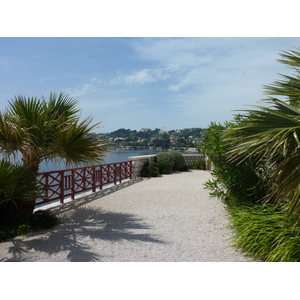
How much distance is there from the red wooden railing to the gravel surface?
1.47 feet

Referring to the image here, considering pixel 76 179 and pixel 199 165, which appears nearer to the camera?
pixel 76 179

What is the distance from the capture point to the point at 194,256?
12.2 ft

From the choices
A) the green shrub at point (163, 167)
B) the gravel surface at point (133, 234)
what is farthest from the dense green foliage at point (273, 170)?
the green shrub at point (163, 167)

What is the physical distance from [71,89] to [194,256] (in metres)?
4.60

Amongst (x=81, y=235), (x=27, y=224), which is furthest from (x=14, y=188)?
(x=81, y=235)

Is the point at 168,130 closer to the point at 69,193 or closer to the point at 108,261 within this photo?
the point at 69,193

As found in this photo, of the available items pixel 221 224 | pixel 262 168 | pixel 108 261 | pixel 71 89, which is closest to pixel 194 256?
pixel 108 261

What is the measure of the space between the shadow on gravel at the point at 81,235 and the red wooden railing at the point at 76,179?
0.74 m

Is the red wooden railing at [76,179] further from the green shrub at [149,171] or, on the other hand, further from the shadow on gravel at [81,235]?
the green shrub at [149,171]

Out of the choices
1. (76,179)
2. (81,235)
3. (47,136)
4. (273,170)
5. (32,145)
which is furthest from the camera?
(76,179)

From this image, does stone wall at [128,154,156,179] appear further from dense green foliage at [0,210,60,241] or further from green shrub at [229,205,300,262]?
green shrub at [229,205,300,262]

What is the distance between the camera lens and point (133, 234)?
4688 mm

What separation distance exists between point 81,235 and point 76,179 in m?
3.58

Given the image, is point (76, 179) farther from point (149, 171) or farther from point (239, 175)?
point (149, 171)
